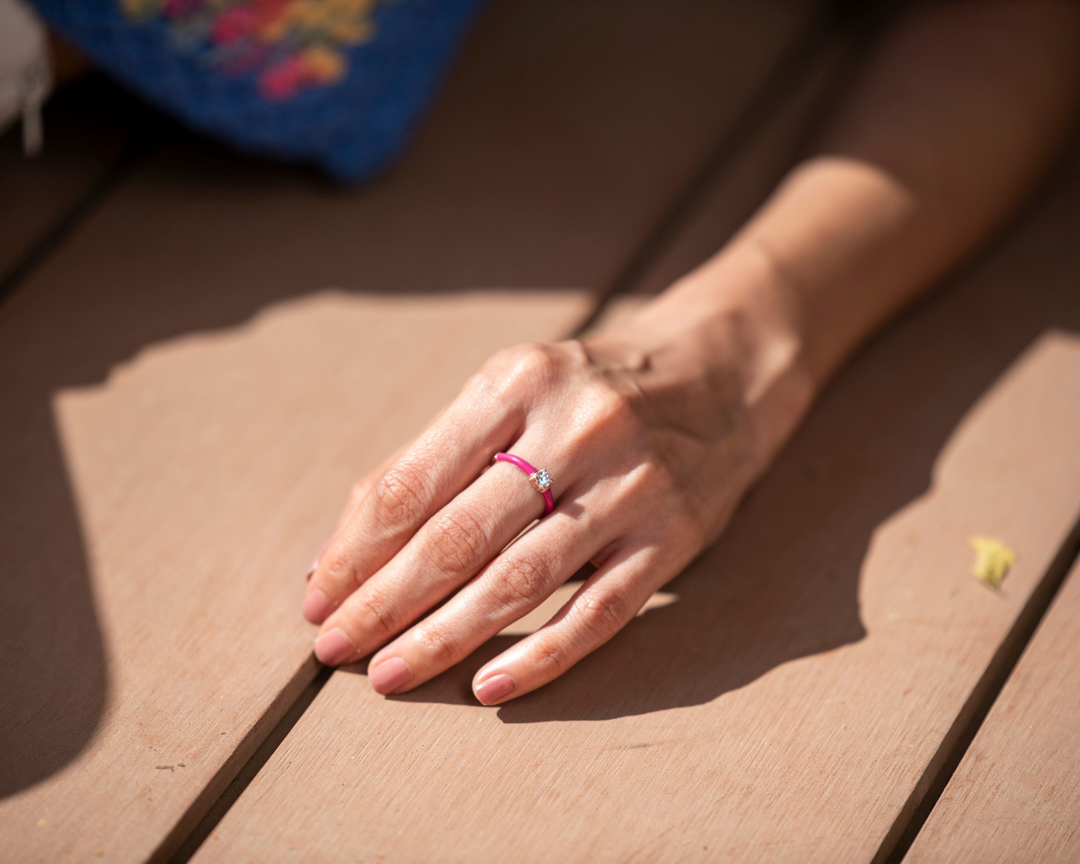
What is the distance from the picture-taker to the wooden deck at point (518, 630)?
61 centimetres

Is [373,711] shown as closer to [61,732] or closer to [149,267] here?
[61,732]

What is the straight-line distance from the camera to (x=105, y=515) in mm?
765

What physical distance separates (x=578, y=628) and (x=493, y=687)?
0.08 m

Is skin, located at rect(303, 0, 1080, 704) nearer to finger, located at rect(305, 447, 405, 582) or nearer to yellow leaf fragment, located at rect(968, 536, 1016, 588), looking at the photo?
finger, located at rect(305, 447, 405, 582)

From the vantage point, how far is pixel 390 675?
650 millimetres

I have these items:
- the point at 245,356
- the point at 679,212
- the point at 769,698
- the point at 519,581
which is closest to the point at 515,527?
the point at 519,581

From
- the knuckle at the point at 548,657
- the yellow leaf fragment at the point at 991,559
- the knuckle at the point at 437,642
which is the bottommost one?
the knuckle at the point at 437,642

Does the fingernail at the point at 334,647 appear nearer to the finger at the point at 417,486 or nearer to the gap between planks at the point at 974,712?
the finger at the point at 417,486

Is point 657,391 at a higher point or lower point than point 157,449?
higher

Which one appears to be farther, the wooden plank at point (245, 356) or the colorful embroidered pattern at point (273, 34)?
the colorful embroidered pattern at point (273, 34)

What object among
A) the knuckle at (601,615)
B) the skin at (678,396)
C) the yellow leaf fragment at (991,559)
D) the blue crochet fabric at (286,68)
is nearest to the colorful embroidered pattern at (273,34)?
the blue crochet fabric at (286,68)

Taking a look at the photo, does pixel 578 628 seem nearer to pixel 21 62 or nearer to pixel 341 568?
pixel 341 568

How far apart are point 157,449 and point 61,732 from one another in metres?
0.28

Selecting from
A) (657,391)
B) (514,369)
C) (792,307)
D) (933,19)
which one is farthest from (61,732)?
(933,19)
